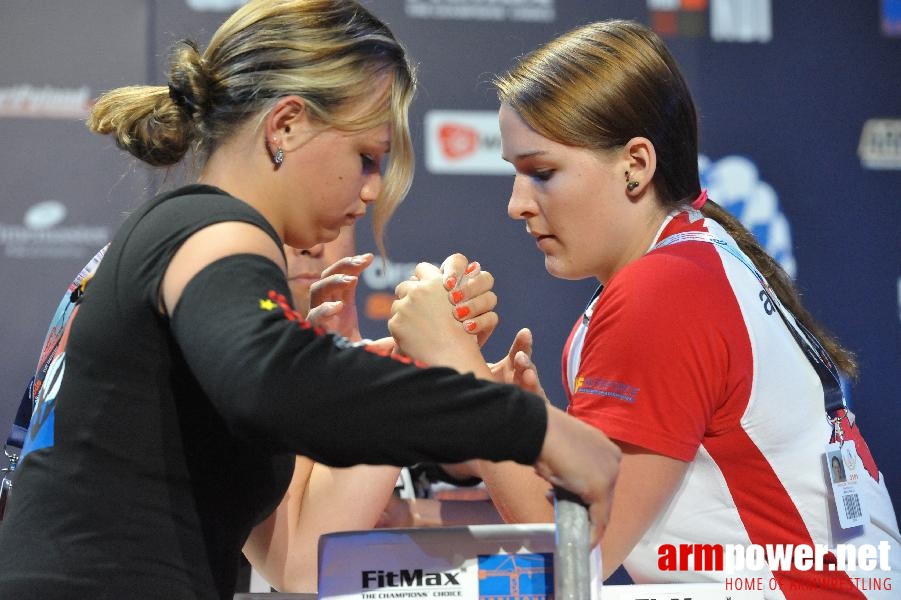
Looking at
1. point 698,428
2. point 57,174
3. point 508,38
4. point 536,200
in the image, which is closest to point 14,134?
point 57,174

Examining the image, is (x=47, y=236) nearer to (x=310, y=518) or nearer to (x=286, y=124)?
(x=310, y=518)

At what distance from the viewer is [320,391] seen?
2.96 ft

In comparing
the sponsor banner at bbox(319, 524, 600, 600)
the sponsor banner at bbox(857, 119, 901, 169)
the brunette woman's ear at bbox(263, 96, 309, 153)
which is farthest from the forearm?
the sponsor banner at bbox(857, 119, 901, 169)

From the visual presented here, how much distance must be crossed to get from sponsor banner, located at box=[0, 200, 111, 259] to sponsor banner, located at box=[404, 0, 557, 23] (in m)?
1.29

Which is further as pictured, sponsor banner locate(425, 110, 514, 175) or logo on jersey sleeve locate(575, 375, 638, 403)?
sponsor banner locate(425, 110, 514, 175)

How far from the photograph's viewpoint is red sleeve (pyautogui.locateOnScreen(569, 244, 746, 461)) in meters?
1.36

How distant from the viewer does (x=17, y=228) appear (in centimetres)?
322

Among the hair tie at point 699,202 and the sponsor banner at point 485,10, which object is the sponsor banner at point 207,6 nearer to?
the sponsor banner at point 485,10

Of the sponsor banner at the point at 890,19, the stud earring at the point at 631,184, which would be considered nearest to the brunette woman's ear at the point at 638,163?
the stud earring at the point at 631,184

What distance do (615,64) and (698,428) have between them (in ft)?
1.89

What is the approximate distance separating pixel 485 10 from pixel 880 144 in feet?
4.87

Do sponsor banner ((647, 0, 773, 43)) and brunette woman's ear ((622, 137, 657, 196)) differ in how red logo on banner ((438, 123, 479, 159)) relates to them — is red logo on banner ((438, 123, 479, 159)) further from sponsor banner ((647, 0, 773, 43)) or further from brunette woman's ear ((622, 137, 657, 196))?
brunette woman's ear ((622, 137, 657, 196))

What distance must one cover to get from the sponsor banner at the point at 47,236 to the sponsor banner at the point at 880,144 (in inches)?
103

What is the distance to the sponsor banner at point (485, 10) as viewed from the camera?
347 centimetres
